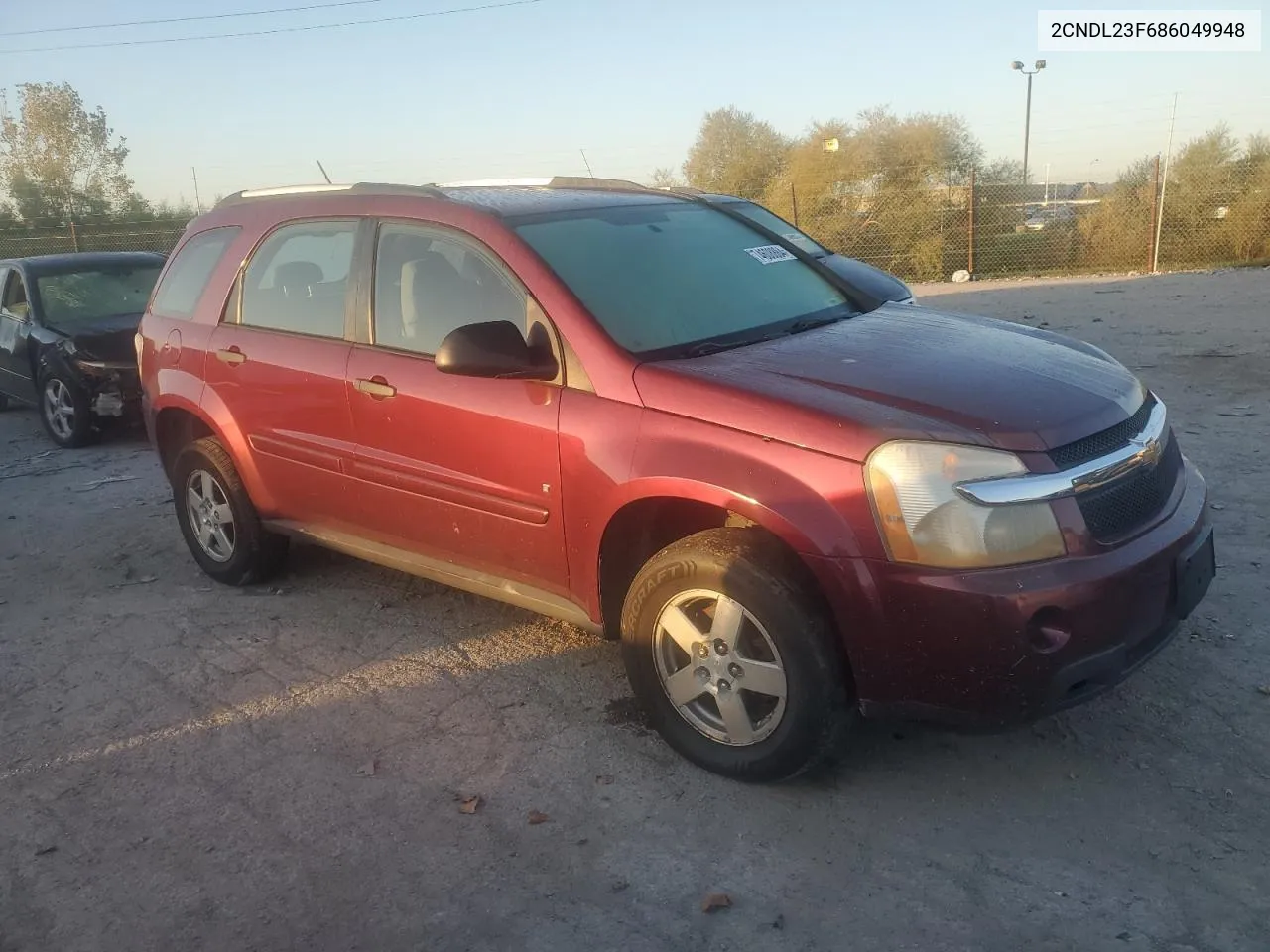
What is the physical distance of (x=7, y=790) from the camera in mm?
3607

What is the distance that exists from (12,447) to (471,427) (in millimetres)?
7493

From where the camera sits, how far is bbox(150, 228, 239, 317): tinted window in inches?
204

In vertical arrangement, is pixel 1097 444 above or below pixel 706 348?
below

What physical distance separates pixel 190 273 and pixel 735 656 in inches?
144

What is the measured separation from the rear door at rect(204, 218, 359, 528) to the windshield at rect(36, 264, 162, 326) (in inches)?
211

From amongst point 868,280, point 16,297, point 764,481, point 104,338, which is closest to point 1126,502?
point 764,481

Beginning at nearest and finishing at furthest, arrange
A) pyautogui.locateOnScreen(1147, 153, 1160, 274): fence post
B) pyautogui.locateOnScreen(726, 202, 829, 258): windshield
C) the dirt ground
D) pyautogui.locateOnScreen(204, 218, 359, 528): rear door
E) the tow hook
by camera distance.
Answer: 1. the dirt ground
2. pyautogui.locateOnScreen(204, 218, 359, 528): rear door
3. pyautogui.locateOnScreen(726, 202, 829, 258): windshield
4. the tow hook
5. pyautogui.locateOnScreen(1147, 153, 1160, 274): fence post

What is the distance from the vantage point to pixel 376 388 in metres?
4.17

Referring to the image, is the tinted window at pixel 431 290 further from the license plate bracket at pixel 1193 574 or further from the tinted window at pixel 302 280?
the license plate bracket at pixel 1193 574

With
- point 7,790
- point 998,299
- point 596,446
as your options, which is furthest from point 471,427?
point 998,299

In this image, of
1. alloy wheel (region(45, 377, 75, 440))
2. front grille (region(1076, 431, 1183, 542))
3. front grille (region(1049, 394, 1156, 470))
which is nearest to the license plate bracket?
front grille (region(1076, 431, 1183, 542))

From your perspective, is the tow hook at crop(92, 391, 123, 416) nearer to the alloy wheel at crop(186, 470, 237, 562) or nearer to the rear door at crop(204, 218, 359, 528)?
the alloy wheel at crop(186, 470, 237, 562)

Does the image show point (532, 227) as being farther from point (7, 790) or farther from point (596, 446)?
→ point (7, 790)

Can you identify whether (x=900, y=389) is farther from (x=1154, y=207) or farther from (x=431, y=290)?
(x=1154, y=207)
